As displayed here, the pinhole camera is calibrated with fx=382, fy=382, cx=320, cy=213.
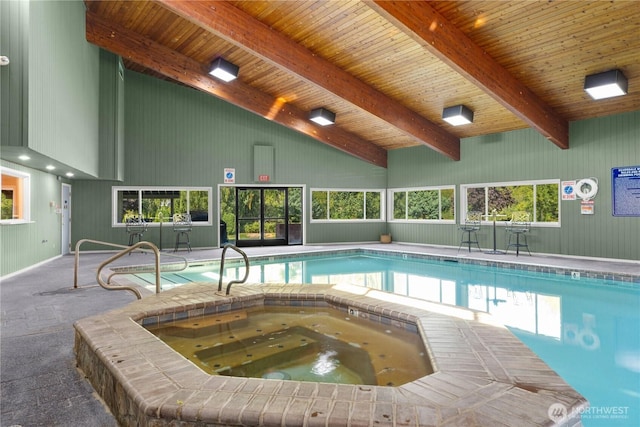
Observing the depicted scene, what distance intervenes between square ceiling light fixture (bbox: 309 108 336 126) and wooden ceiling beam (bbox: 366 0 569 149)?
4406mm

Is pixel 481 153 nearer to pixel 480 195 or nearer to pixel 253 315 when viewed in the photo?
pixel 480 195

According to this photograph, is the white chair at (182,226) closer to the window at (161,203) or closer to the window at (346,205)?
the window at (161,203)

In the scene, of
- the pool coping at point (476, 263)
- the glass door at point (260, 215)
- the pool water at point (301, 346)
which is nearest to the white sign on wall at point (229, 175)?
the glass door at point (260, 215)

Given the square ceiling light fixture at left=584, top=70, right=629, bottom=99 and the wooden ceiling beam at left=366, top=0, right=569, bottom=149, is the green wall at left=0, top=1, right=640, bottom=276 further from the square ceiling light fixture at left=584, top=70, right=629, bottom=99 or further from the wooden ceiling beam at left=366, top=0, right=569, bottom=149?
the square ceiling light fixture at left=584, top=70, right=629, bottom=99

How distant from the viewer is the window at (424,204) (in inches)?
440

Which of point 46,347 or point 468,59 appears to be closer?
point 46,347

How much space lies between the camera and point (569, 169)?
862 centimetres

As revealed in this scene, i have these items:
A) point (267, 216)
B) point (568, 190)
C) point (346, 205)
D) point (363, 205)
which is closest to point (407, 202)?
point (363, 205)

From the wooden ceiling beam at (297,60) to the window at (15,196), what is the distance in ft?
12.3

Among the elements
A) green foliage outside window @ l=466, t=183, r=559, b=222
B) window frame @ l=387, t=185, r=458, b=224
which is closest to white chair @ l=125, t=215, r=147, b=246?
window frame @ l=387, t=185, r=458, b=224

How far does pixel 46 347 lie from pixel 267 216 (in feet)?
29.6

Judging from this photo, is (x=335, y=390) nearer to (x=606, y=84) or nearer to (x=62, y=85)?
(x=62, y=85)

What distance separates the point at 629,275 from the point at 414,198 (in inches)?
248

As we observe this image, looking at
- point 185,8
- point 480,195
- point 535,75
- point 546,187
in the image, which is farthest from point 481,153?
point 185,8
